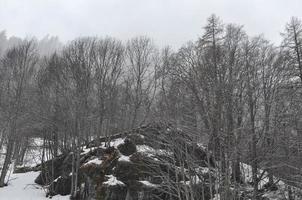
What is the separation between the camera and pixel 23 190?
18547 millimetres

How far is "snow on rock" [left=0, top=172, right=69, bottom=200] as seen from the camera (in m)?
17.3

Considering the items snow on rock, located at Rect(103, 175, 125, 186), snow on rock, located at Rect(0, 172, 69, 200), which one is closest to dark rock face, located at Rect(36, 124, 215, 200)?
snow on rock, located at Rect(103, 175, 125, 186)

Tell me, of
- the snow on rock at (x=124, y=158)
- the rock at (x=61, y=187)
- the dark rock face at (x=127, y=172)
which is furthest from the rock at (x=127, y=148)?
the rock at (x=61, y=187)

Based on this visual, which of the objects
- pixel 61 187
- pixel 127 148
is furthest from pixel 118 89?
pixel 61 187

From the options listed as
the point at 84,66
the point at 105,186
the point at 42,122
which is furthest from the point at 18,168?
the point at 105,186

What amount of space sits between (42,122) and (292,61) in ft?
54.3

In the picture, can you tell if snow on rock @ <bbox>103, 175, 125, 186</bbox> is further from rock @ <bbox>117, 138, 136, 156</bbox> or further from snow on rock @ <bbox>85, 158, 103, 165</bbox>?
rock @ <bbox>117, 138, 136, 156</bbox>

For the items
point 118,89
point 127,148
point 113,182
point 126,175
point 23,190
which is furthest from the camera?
point 118,89

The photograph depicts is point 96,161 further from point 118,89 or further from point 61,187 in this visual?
point 118,89

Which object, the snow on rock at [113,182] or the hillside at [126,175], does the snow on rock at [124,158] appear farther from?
the snow on rock at [113,182]

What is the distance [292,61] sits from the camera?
52.0ft

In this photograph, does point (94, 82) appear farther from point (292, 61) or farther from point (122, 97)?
point (292, 61)

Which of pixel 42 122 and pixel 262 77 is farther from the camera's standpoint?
pixel 42 122

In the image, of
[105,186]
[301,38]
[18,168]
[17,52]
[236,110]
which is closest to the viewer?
[236,110]
